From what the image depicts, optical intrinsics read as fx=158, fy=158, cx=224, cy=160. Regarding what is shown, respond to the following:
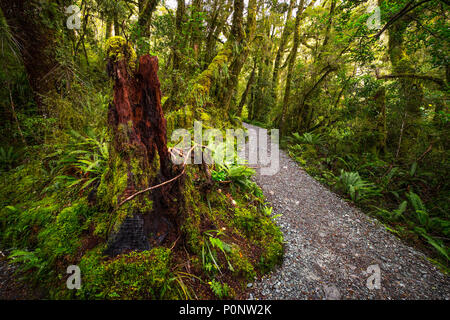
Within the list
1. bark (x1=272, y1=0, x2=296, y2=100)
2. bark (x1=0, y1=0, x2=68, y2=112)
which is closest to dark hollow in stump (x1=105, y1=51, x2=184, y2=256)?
bark (x1=0, y1=0, x2=68, y2=112)

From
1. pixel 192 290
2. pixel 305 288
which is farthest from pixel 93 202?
pixel 305 288

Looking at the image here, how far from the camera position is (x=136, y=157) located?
1.83 meters

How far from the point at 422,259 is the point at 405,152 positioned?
3856 millimetres

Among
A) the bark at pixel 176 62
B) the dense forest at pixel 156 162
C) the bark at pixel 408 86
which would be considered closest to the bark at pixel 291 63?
the dense forest at pixel 156 162

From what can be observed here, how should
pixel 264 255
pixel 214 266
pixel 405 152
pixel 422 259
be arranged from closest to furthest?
pixel 214 266, pixel 264 255, pixel 422 259, pixel 405 152

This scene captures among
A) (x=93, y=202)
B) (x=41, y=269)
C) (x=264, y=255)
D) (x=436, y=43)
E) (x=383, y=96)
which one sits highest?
(x=436, y=43)

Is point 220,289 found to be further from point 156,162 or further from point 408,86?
point 408,86

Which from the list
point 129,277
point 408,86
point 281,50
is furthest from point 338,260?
point 281,50

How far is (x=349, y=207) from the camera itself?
434 cm

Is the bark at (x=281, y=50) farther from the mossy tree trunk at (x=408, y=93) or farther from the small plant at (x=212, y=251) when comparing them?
the small plant at (x=212, y=251)

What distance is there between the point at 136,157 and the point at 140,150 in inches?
3.6

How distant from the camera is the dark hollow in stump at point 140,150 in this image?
169cm

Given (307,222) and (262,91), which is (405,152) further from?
(262,91)

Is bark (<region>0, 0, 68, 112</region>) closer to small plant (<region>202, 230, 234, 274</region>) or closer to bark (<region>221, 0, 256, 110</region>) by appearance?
small plant (<region>202, 230, 234, 274</region>)
